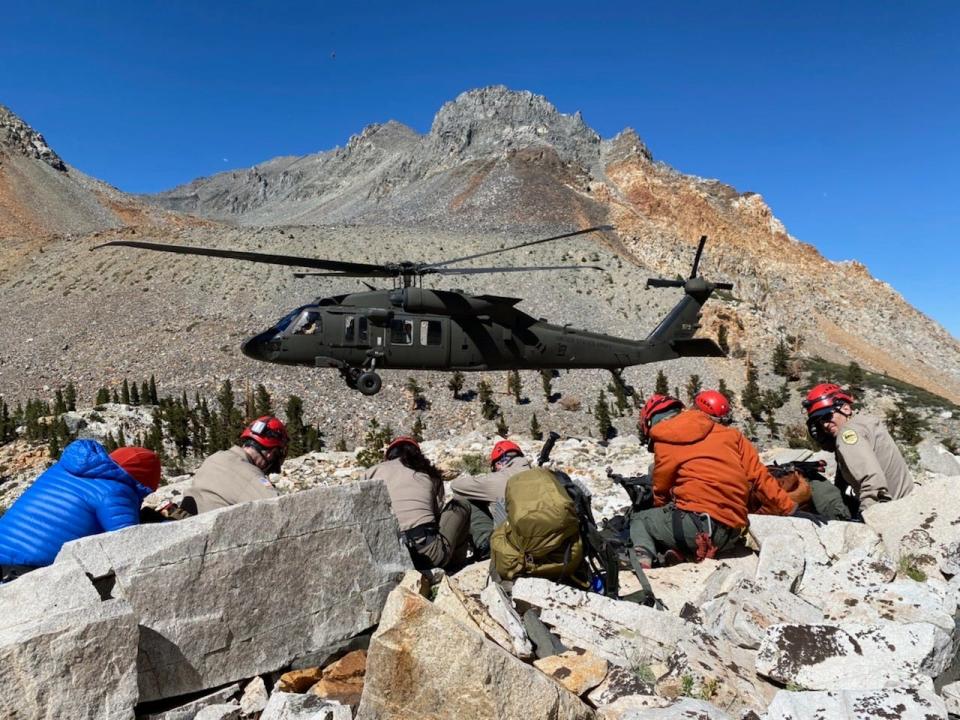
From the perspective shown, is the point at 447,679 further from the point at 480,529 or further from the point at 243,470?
the point at 480,529

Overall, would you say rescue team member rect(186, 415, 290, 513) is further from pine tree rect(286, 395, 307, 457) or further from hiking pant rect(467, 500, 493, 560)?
pine tree rect(286, 395, 307, 457)

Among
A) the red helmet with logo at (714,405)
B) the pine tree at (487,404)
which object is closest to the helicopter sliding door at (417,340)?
the red helmet with logo at (714,405)

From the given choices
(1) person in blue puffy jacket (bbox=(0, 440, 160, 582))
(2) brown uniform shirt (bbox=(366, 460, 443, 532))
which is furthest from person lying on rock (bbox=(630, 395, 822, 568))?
(1) person in blue puffy jacket (bbox=(0, 440, 160, 582))

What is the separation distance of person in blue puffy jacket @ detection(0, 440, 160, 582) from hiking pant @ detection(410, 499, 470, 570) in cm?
210

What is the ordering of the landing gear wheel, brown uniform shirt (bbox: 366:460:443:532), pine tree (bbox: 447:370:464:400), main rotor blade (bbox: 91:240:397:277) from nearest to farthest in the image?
brown uniform shirt (bbox: 366:460:443:532), main rotor blade (bbox: 91:240:397:277), the landing gear wheel, pine tree (bbox: 447:370:464:400)

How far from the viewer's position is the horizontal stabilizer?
12711mm

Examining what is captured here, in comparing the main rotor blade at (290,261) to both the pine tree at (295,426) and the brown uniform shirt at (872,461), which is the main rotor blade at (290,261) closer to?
the brown uniform shirt at (872,461)

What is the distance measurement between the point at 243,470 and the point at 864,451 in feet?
17.1

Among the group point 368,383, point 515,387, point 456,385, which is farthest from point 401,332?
point 515,387

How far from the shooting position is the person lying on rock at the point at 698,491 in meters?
4.84

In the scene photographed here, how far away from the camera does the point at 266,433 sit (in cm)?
474

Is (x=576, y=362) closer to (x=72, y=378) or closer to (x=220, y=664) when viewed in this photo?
(x=220, y=664)

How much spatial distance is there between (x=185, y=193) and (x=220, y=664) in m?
146

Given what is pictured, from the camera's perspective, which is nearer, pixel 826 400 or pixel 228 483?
pixel 228 483
